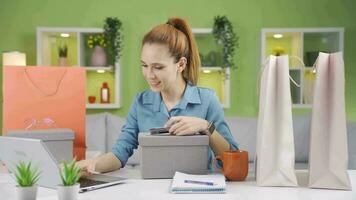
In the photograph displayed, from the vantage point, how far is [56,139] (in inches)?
59.6

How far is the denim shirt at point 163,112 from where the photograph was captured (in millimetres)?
1777

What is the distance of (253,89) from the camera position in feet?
14.8

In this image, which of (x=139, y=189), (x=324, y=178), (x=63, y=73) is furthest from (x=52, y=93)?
(x=324, y=178)

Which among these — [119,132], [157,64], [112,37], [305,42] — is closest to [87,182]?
[157,64]

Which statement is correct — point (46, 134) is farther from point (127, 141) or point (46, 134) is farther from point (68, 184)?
point (68, 184)

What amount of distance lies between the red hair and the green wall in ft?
8.85

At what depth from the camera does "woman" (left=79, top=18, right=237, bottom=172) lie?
1646 millimetres

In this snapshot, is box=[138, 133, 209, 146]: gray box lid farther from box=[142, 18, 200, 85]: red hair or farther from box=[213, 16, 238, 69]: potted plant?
box=[213, 16, 238, 69]: potted plant

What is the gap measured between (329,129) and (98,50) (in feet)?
11.0

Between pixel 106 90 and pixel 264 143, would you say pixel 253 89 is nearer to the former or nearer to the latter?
pixel 106 90

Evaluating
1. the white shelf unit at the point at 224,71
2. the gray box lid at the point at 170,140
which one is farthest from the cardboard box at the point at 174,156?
the white shelf unit at the point at 224,71

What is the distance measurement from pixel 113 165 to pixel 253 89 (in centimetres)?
313

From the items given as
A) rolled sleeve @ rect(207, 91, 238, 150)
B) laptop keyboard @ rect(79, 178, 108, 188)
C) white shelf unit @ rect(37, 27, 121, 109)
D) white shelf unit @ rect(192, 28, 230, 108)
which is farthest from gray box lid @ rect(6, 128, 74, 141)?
white shelf unit @ rect(192, 28, 230, 108)

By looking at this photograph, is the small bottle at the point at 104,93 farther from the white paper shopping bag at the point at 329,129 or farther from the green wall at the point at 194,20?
the white paper shopping bag at the point at 329,129
